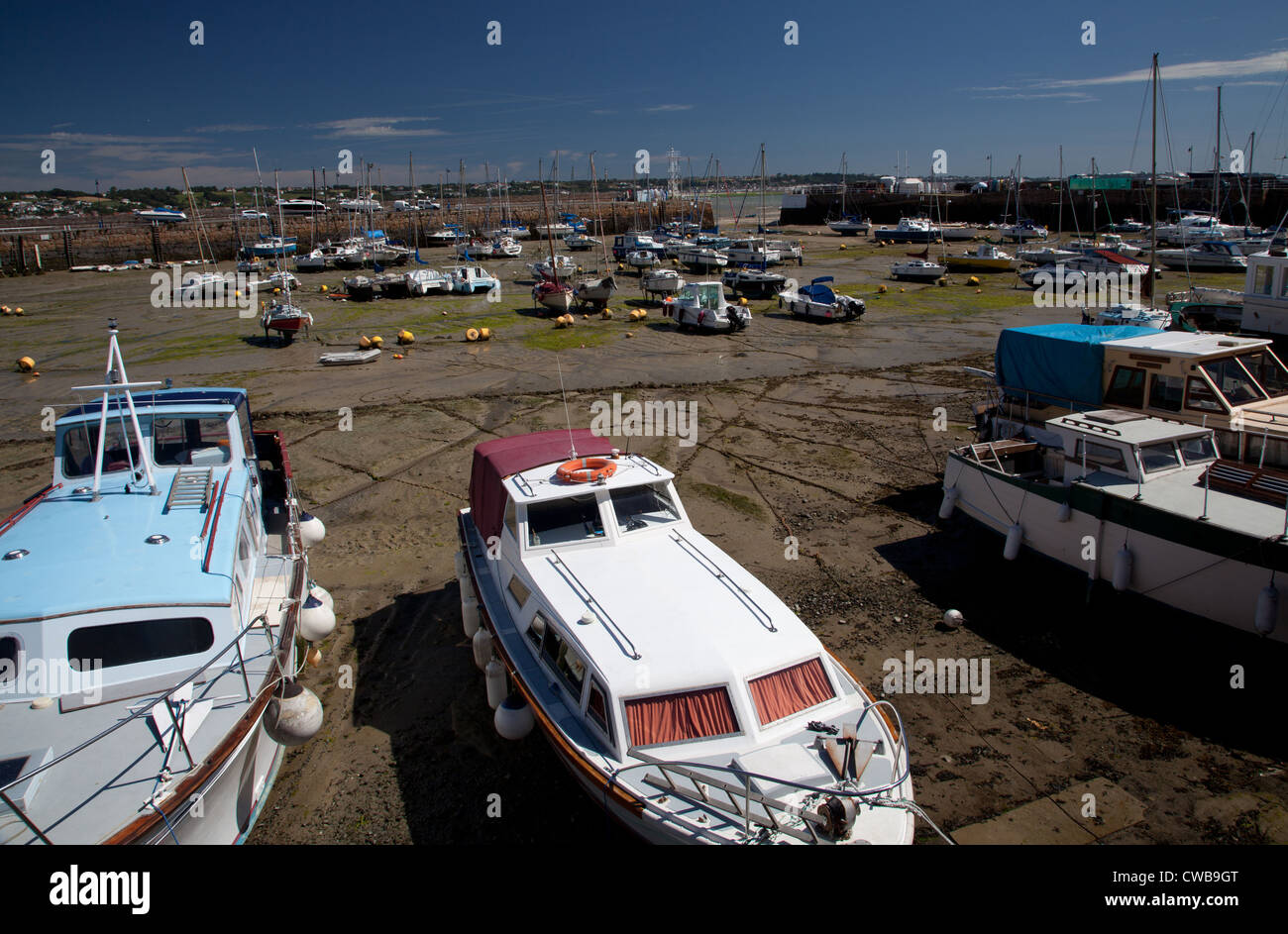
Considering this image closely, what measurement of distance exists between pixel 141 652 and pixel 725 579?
535cm

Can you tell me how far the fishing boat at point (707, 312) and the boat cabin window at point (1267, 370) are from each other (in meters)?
18.6

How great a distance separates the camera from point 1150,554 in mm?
9188

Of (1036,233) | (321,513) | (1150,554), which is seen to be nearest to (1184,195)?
(1036,233)

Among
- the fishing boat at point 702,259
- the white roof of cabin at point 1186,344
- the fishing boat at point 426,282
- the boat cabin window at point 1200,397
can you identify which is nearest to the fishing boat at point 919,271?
the fishing boat at point 702,259

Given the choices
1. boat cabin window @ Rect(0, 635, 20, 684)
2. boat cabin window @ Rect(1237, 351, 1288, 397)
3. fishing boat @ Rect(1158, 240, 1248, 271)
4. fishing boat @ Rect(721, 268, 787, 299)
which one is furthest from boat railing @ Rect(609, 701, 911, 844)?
fishing boat @ Rect(1158, 240, 1248, 271)

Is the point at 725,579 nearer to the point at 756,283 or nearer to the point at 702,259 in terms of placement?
the point at 756,283

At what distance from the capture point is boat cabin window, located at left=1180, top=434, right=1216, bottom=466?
10.3m

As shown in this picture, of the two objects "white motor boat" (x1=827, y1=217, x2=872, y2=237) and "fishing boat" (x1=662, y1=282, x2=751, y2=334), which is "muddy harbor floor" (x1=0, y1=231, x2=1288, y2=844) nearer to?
"fishing boat" (x1=662, y1=282, x2=751, y2=334)

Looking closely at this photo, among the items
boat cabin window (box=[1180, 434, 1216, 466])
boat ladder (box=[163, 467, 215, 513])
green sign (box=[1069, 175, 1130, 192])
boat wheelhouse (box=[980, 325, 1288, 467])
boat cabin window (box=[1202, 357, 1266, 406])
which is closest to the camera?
boat ladder (box=[163, 467, 215, 513])

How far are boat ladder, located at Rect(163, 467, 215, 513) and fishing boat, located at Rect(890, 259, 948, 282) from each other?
131 feet

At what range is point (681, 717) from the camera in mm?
5898

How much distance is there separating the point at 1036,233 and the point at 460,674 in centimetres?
6325

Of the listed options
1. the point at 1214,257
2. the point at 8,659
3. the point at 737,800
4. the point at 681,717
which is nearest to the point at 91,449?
the point at 8,659
